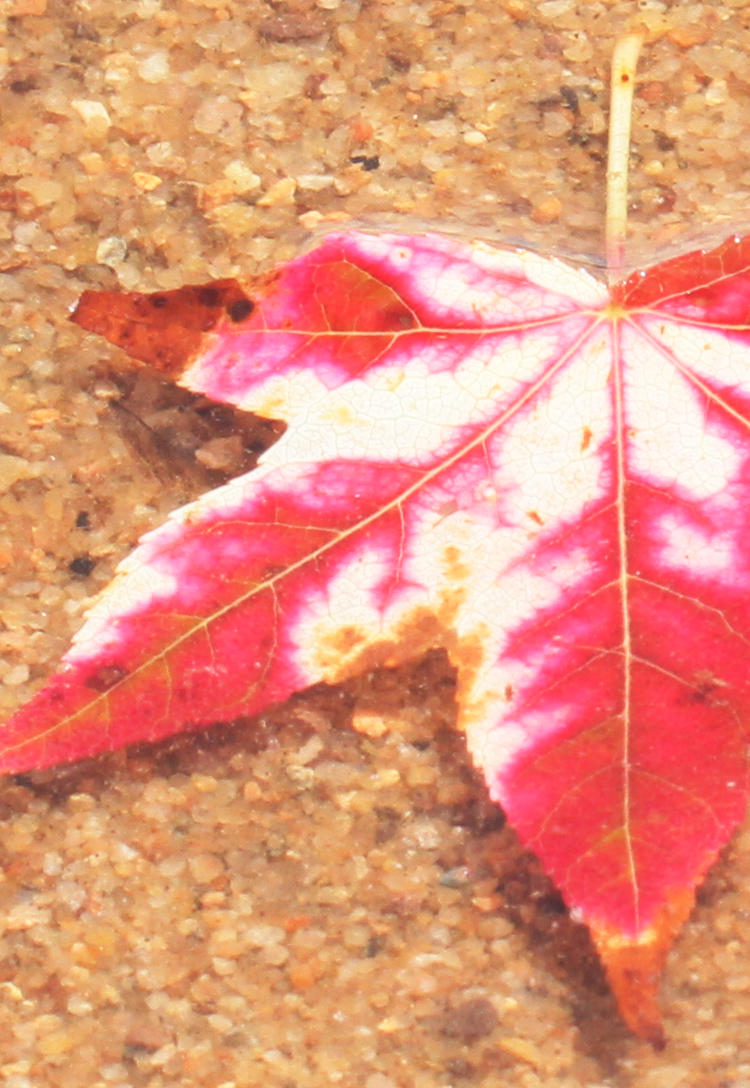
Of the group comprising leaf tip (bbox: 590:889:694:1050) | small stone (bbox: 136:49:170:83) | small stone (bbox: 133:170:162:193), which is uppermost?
small stone (bbox: 136:49:170:83)

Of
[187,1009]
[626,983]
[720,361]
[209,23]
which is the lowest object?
[187,1009]

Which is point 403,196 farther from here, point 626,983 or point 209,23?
point 626,983

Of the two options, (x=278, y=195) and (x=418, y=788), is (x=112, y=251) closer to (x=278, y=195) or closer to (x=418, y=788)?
(x=278, y=195)

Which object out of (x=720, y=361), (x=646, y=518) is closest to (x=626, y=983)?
(x=646, y=518)

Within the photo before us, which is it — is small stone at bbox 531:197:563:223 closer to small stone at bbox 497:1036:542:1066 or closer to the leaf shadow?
the leaf shadow

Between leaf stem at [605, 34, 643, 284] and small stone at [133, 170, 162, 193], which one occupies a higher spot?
leaf stem at [605, 34, 643, 284]

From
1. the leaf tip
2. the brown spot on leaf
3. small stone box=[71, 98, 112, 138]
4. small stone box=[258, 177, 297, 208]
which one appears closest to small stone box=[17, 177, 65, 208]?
small stone box=[71, 98, 112, 138]

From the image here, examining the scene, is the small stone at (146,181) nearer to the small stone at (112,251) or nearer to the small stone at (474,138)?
the small stone at (112,251)

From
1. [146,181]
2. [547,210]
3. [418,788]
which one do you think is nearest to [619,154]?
[547,210]
